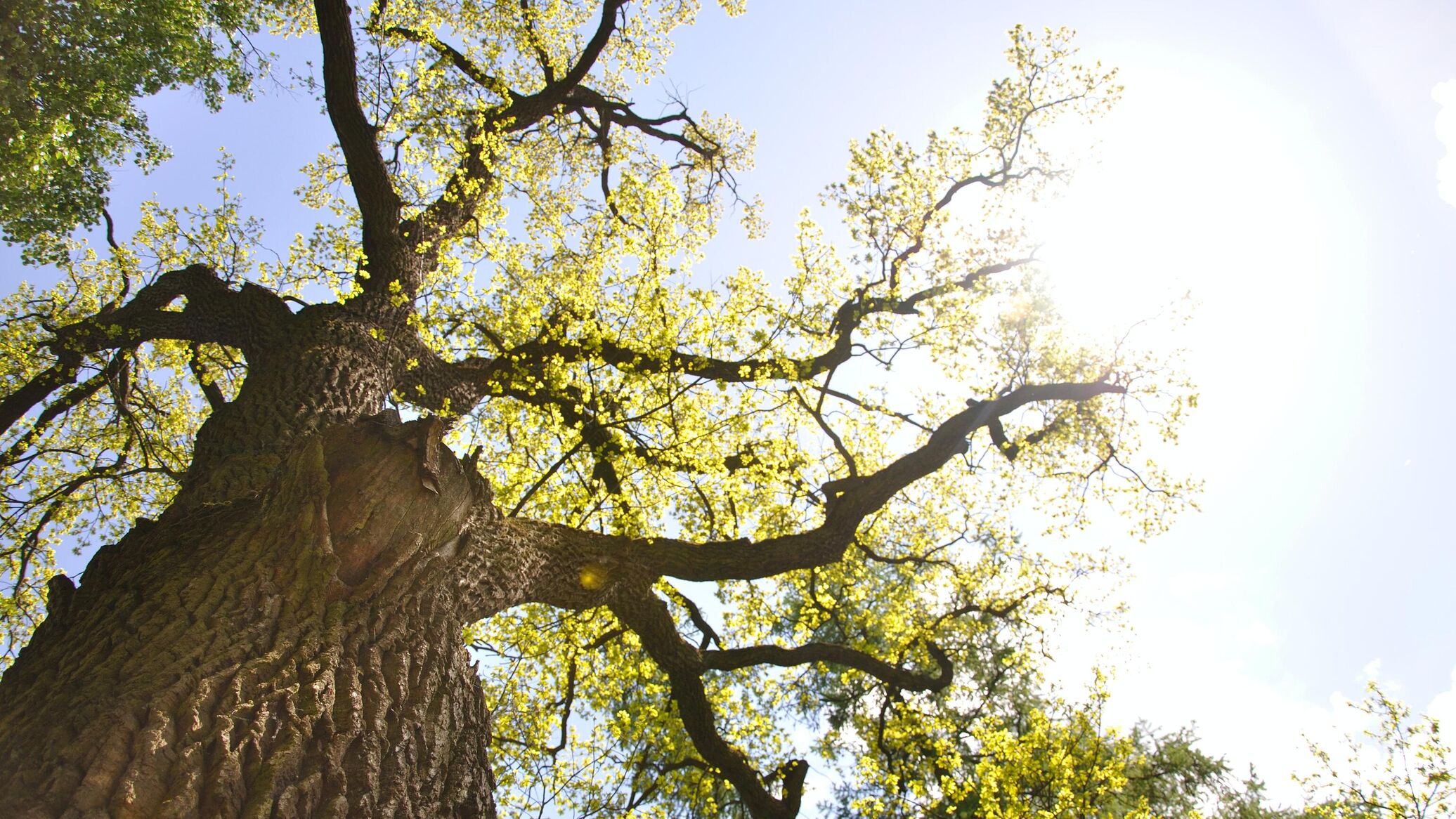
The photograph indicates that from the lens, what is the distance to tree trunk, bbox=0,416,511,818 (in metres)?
2.46

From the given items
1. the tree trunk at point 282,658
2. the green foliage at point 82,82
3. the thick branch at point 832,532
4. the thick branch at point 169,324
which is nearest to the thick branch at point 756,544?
the thick branch at point 832,532

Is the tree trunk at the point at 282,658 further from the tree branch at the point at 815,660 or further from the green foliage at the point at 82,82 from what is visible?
the green foliage at the point at 82,82

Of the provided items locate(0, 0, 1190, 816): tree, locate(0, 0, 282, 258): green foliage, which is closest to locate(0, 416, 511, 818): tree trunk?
locate(0, 0, 1190, 816): tree

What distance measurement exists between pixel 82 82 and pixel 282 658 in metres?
8.68

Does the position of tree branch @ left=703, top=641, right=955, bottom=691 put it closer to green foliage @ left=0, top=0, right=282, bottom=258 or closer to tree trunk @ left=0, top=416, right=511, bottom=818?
tree trunk @ left=0, top=416, right=511, bottom=818

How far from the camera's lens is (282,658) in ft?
10.1

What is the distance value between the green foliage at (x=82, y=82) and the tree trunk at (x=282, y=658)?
6303 millimetres

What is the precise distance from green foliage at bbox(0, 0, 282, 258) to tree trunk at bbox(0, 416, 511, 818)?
20.7 ft

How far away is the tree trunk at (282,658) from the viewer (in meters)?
2.46

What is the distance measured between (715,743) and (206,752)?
5.51 metres

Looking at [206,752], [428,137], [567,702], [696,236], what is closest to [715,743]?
[567,702]

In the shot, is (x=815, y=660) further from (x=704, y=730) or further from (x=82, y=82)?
(x=82, y=82)

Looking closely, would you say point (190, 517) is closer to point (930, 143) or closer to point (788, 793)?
point (788, 793)

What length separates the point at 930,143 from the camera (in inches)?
424
